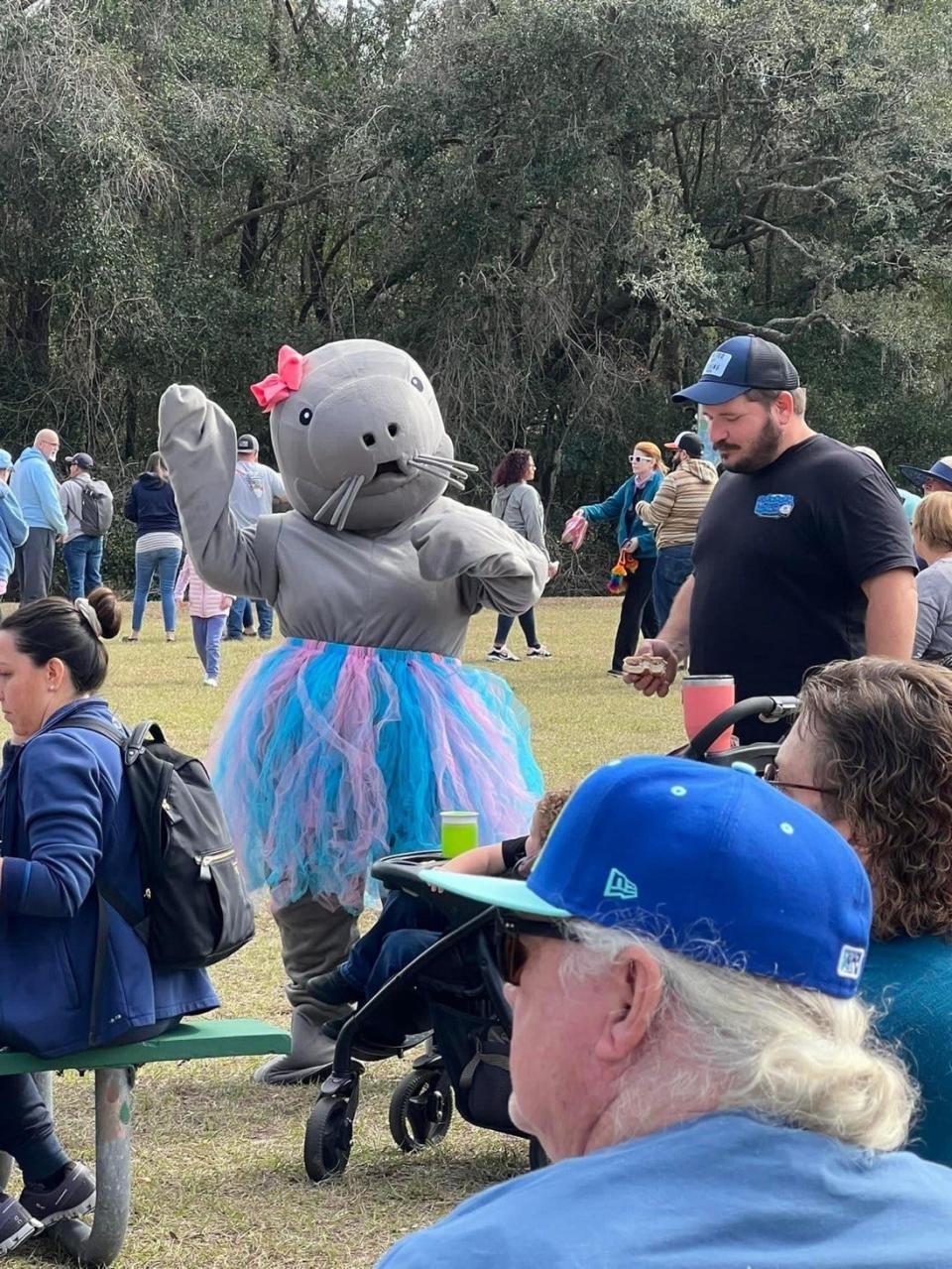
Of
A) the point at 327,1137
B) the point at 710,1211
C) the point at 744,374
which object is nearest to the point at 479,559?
the point at 744,374

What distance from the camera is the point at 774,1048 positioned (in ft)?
4.09

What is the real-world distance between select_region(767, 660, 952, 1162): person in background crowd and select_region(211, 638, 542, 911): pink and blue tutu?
6.99 ft

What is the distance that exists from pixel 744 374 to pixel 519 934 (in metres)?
3.22

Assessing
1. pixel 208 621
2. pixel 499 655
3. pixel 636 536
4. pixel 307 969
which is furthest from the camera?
pixel 499 655

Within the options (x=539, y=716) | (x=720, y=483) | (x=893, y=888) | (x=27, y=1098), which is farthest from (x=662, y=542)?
(x=893, y=888)

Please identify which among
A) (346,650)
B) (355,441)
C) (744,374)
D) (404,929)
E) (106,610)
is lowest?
(404,929)

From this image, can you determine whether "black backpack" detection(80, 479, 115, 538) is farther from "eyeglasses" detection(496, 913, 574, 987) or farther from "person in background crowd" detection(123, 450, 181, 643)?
"eyeglasses" detection(496, 913, 574, 987)

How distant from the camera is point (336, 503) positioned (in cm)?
465

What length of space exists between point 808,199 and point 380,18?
7.72 metres

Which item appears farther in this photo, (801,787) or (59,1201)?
(59,1201)

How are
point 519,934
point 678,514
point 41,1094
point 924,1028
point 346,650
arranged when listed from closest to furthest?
point 519,934, point 924,1028, point 41,1094, point 346,650, point 678,514

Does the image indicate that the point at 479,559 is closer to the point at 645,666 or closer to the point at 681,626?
the point at 645,666

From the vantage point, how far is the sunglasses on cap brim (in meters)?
1.36

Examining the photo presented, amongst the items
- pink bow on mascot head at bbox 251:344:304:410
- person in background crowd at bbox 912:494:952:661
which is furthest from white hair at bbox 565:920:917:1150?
person in background crowd at bbox 912:494:952:661
